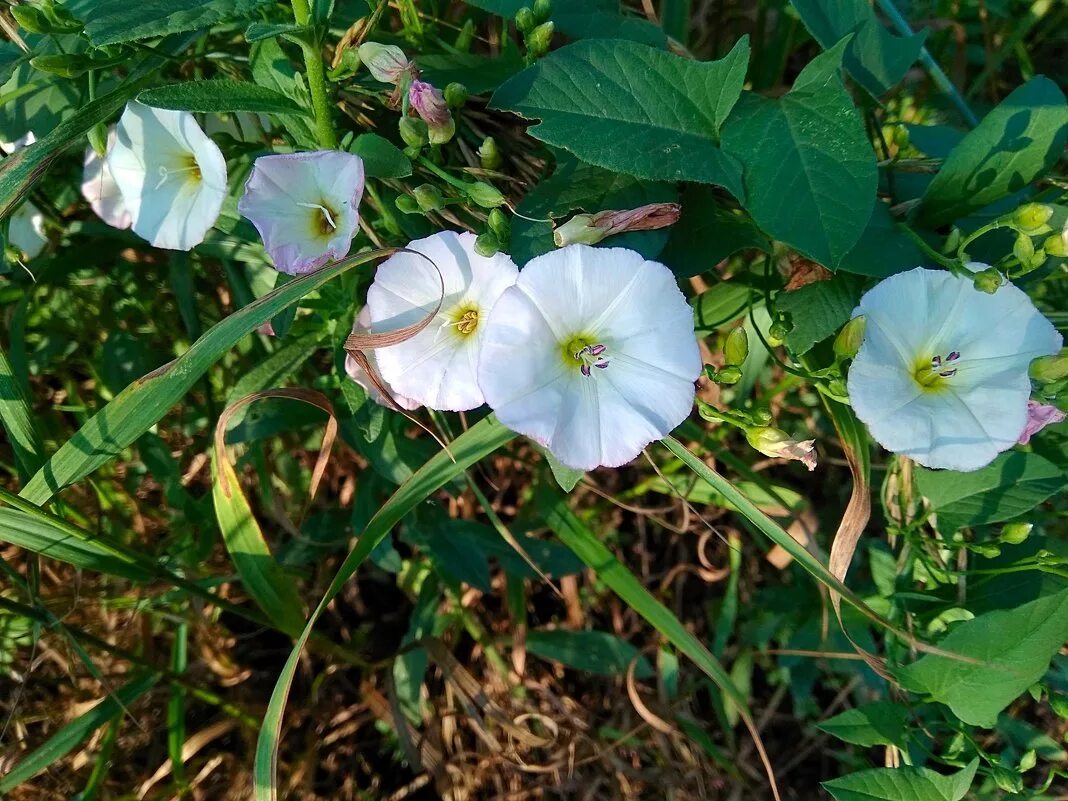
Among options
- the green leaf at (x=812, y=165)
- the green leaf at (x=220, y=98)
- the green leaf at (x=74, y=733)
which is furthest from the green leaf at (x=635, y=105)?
the green leaf at (x=74, y=733)

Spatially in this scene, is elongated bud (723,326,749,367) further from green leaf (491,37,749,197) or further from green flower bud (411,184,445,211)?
green flower bud (411,184,445,211)

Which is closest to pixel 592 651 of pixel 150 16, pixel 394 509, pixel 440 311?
pixel 394 509

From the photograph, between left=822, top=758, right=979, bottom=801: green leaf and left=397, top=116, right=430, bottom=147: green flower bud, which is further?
left=822, top=758, right=979, bottom=801: green leaf

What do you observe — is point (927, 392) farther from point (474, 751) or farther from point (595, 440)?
point (474, 751)

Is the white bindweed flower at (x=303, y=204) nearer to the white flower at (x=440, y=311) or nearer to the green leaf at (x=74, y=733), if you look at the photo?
the white flower at (x=440, y=311)

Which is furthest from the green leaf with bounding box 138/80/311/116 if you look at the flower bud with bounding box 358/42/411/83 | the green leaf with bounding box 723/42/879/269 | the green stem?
the green leaf with bounding box 723/42/879/269

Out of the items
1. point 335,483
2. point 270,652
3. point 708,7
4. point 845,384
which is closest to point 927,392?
point 845,384
